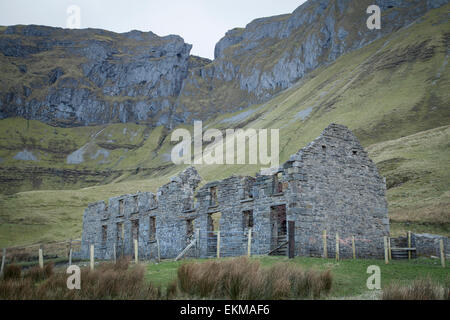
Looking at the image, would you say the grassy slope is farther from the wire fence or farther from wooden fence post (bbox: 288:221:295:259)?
wooden fence post (bbox: 288:221:295:259)

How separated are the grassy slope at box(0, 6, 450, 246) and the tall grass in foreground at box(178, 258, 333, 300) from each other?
2135 cm

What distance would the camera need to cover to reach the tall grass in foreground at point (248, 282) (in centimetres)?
883

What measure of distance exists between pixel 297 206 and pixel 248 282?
9972 millimetres

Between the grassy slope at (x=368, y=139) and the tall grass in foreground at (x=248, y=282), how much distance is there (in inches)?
841

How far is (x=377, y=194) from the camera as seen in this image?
2195cm

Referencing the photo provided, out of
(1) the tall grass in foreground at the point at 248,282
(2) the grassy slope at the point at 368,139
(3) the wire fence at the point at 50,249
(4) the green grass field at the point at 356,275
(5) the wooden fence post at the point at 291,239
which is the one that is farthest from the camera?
(2) the grassy slope at the point at 368,139

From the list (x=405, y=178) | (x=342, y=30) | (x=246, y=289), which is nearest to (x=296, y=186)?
(x=246, y=289)

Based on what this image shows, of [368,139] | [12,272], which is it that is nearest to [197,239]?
[12,272]

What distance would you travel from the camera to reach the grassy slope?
40.5 m

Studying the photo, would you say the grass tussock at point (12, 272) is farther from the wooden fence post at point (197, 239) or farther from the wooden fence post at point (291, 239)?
the wooden fence post at point (197, 239)

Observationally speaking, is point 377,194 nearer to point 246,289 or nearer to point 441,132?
point 246,289

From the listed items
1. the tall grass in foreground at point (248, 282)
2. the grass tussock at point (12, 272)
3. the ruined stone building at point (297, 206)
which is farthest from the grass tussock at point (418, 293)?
the grass tussock at point (12, 272)

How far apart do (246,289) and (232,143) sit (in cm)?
10213

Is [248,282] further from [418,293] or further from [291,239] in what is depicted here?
[291,239]
